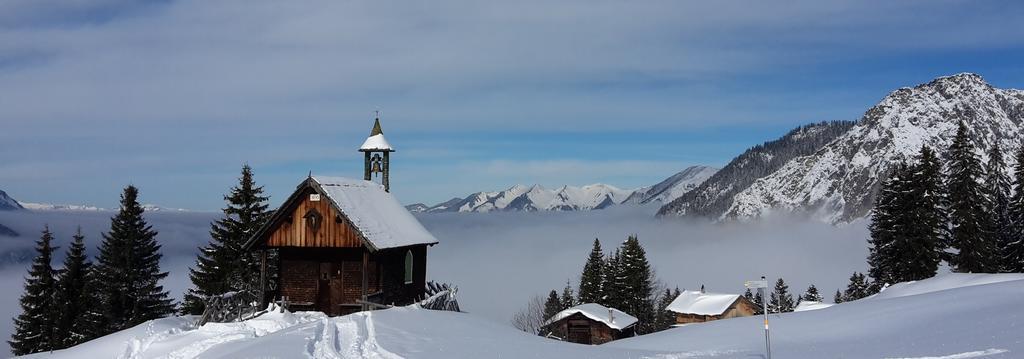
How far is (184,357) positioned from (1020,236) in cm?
5470

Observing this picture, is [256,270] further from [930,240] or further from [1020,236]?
[1020,236]

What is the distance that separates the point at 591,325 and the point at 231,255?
34.0 metres

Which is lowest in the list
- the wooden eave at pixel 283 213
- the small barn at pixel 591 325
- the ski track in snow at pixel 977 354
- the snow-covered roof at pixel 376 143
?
the small barn at pixel 591 325

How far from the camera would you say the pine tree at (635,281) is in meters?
79.5

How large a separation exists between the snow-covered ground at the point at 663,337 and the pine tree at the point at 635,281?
174 feet

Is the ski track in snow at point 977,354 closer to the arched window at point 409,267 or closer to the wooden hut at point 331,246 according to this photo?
the wooden hut at point 331,246

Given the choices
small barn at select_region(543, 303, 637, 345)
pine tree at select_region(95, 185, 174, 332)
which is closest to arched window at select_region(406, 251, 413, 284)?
pine tree at select_region(95, 185, 174, 332)

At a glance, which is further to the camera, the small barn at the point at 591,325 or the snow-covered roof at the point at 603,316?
the small barn at the point at 591,325

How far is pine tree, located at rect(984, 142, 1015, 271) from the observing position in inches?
2045

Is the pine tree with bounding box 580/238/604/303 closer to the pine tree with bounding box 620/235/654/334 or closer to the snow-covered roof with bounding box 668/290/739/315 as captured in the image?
the pine tree with bounding box 620/235/654/334

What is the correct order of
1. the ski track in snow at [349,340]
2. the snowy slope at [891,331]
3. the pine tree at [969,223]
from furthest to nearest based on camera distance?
the pine tree at [969,223] → the ski track in snow at [349,340] → the snowy slope at [891,331]

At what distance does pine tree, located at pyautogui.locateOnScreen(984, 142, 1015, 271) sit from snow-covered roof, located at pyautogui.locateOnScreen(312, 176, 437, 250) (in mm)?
41833

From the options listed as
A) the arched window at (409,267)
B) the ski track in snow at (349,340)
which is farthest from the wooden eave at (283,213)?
the ski track in snow at (349,340)

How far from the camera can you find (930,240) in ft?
158
